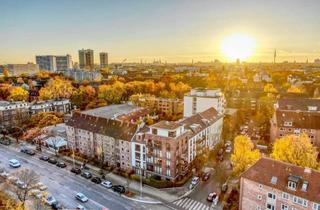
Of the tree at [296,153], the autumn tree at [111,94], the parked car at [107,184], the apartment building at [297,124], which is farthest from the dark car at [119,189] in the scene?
the autumn tree at [111,94]

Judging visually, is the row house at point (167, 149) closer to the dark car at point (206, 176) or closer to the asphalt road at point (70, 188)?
the dark car at point (206, 176)

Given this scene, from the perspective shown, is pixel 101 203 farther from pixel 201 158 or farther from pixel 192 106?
pixel 192 106

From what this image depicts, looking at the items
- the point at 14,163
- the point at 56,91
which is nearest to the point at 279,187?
the point at 14,163

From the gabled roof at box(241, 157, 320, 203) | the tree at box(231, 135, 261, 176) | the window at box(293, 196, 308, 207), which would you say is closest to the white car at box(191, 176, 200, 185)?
the tree at box(231, 135, 261, 176)

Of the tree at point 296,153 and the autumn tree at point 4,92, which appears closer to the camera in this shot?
the tree at point 296,153

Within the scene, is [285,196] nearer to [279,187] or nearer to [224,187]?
[279,187]

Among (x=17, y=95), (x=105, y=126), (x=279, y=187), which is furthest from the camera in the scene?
(x=17, y=95)
